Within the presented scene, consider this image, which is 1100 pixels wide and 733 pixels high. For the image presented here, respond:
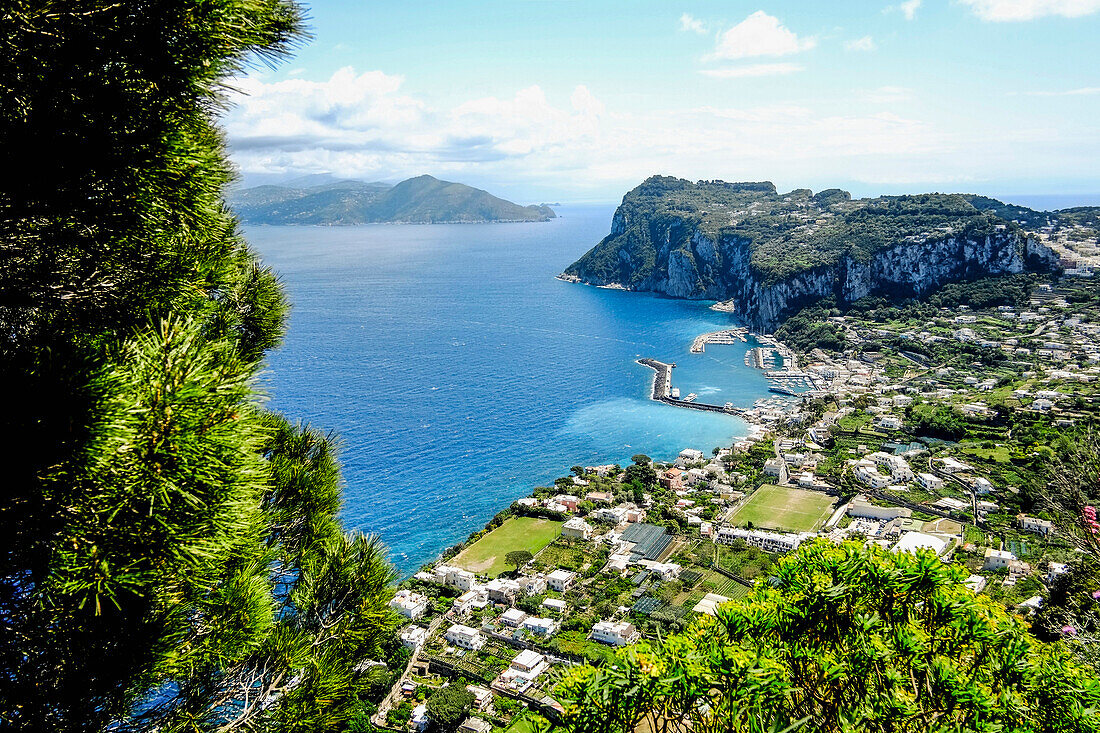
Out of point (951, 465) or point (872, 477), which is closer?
point (872, 477)

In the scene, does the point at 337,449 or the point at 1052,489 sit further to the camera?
the point at 1052,489

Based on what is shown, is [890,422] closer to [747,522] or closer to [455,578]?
[747,522]

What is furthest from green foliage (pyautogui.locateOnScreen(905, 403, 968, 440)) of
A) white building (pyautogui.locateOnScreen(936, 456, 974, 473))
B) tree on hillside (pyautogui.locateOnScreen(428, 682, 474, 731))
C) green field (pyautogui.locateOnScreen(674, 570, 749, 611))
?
tree on hillside (pyautogui.locateOnScreen(428, 682, 474, 731))

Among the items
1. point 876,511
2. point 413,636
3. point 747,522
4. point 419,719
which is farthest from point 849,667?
point 876,511

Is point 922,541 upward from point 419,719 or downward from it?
upward

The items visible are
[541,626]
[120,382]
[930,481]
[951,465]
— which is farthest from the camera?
[951,465]

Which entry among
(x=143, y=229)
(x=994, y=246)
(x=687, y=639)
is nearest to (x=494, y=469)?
(x=687, y=639)

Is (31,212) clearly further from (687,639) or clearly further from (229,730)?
(687,639)

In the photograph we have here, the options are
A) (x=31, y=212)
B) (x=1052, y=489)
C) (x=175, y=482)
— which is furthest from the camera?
(x=1052, y=489)

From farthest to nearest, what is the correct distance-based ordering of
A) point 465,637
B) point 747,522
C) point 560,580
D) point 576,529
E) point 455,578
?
point 747,522
point 576,529
point 455,578
point 560,580
point 465,637
